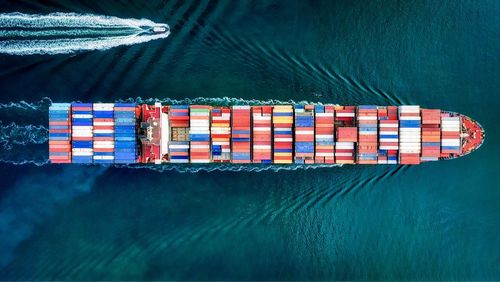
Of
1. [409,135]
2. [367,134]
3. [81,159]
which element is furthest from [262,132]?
[81,159]

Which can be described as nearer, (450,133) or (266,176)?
(450,133)

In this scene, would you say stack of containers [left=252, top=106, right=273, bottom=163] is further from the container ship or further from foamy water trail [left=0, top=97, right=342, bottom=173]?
foamy water trail [left=0, top=97, right=342, bottom=173]

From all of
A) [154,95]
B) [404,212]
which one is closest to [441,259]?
[404,212]

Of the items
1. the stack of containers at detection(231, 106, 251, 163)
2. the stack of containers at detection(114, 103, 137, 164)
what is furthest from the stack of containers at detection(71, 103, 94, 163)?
the stack of containers at detection(231, 106, 251, 163)

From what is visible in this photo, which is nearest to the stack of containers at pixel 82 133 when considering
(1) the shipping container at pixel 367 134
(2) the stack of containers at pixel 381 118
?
(1) the shipping container at pixel 367 134

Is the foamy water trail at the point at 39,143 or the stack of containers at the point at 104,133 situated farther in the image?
the foamy water trail at the point at 39,143

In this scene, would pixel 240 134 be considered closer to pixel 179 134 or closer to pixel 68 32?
pixel 179 134

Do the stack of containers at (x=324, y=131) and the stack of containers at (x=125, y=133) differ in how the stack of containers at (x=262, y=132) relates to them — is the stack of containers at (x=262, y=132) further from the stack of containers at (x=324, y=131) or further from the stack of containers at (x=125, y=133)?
the stack of containers at (x=125, y=133)
